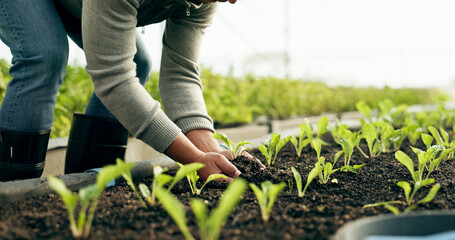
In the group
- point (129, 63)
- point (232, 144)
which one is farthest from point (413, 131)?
point (129, 63)

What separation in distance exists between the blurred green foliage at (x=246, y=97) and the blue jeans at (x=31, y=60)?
1000 millimetres

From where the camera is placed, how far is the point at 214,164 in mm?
1509

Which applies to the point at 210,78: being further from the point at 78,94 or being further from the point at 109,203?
the point at 109,203

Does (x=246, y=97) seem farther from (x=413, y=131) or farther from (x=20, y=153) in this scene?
(x=20, y=153)

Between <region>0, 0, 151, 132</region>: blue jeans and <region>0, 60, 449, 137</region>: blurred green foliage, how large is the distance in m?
1.00

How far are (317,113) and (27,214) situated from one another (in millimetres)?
5018

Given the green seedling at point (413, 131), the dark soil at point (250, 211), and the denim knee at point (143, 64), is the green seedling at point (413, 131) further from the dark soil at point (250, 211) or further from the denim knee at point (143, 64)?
the denim knee at point (143, 64)

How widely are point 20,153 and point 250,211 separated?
1.09 meters

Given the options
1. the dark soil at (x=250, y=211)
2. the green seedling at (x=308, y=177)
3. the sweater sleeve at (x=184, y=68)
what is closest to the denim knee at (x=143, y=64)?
the sweater sleeve at (x=184, y=68)

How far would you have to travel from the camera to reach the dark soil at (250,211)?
1.02 metres

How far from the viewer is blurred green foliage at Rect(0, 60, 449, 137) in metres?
3.21

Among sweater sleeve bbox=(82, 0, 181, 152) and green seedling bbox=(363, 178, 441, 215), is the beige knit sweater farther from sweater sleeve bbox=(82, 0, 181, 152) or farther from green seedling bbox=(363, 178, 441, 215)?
green seedling bbox=(363, 178, 441, 215)

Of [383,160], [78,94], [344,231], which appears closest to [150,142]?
[344,231]

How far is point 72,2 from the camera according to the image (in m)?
1.72
